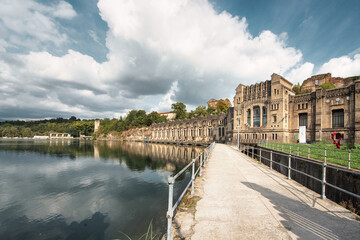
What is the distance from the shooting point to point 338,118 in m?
28.7

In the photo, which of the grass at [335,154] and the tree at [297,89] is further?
the tree at [297,89]

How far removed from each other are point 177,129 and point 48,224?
214 feet

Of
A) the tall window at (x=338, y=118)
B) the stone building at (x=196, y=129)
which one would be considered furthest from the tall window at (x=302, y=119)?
the stone building at (x=196, y=129)

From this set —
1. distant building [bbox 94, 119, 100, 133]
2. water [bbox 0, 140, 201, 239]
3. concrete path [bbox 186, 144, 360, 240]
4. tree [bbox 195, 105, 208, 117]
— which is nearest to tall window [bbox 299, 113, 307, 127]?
water [bbox 0, 140, 201, 239]

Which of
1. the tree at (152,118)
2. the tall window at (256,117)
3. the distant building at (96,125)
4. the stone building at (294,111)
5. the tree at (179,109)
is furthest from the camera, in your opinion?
the distant building at (96,125)

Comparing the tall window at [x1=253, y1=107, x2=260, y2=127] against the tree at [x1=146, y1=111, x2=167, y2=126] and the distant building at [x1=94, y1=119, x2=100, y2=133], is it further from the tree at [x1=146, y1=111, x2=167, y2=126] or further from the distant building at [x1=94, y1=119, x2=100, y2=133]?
the distant building at [x1=94, y1=119, x2=100, y2=133]

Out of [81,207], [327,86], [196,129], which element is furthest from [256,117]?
[81,207]

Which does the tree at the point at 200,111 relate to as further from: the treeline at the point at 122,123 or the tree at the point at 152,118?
the tree at the point at 152,118

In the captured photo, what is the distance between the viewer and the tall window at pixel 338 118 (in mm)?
28277

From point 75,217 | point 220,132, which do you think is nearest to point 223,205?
point 75,217

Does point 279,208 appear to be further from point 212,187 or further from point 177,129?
point 177,129

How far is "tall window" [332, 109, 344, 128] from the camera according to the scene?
1113 inches

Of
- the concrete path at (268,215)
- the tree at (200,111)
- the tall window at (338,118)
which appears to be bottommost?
the concrete path at (268,215)

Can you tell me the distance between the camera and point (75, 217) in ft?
28.4
